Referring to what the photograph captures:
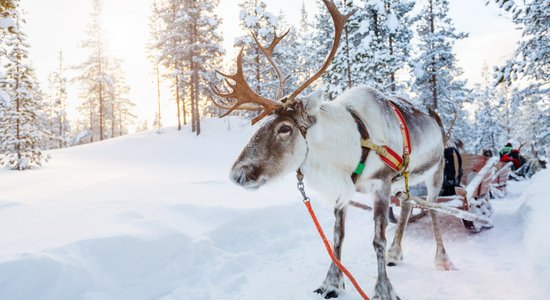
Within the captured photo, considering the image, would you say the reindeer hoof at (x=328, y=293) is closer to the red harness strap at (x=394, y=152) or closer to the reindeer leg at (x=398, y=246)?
the reindeer leg at (x=398, y=246)

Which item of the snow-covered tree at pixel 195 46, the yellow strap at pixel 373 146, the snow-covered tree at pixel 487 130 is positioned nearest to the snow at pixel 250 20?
the snow-covered tree at pixel 195 46

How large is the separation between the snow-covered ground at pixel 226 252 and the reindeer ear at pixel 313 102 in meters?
2.06

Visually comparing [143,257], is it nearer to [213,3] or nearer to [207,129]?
[207,129]

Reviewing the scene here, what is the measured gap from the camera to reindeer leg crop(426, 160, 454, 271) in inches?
170

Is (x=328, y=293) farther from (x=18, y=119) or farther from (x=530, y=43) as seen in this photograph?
(x=18, y=119)

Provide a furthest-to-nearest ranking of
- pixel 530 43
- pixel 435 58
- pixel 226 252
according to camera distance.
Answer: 1. pixel 435 58
2. pixel 530 43
3. pixel 226 252

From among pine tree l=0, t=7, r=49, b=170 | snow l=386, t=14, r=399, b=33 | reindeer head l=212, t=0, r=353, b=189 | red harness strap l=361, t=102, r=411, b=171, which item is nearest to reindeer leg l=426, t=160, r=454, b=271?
red harness strap l=361, t=102, r=411, b=171

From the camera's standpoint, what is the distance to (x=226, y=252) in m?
4.71

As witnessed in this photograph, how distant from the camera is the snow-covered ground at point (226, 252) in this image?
3480 mm

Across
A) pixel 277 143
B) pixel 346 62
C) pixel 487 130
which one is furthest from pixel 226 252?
pixel 487 130

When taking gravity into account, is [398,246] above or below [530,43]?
below

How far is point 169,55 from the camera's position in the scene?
30.1m

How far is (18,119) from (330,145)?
2077cm

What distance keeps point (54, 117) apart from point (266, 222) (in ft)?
186
